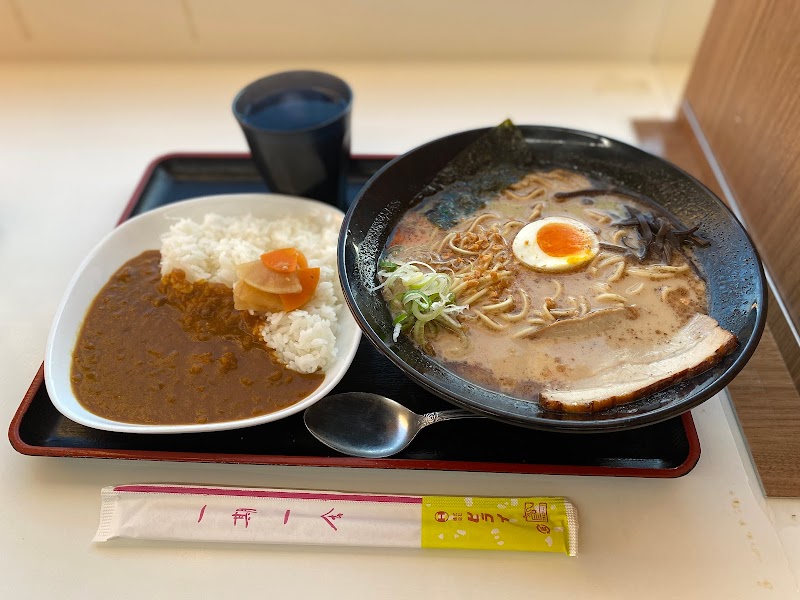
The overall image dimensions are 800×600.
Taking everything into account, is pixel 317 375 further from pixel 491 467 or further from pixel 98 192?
pixel 98 192

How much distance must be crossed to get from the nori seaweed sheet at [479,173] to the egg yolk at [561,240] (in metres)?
0.28

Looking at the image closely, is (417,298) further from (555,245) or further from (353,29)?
(353,29)

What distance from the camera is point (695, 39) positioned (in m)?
3.33

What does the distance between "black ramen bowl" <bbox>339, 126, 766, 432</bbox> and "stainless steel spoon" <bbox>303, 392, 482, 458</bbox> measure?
165 mm

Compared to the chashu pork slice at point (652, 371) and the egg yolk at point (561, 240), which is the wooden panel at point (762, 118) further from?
the egg yolk at point (561, 240)

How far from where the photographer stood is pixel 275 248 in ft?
6.95

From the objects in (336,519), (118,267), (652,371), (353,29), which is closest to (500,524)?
(336,519)

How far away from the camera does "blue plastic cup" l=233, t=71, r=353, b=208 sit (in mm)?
2127

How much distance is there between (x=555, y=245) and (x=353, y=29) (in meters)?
2.21

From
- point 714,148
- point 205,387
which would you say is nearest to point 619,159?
point 714,148

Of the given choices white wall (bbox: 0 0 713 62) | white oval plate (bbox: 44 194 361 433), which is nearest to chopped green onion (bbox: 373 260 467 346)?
white oval plate (bbox: 44 194 361 433)

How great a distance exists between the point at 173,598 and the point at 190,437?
42cm

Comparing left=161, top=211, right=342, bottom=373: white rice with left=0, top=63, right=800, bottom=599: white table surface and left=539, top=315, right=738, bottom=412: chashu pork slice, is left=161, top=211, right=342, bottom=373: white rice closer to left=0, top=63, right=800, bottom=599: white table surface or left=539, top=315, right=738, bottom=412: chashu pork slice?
left=0, top=63, right=800, bottom=599: white table surface

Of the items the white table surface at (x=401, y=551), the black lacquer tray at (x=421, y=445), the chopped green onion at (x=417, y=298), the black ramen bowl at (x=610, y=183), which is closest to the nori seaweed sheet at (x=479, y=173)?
the black ramen bowl at (x=610, y=183)
